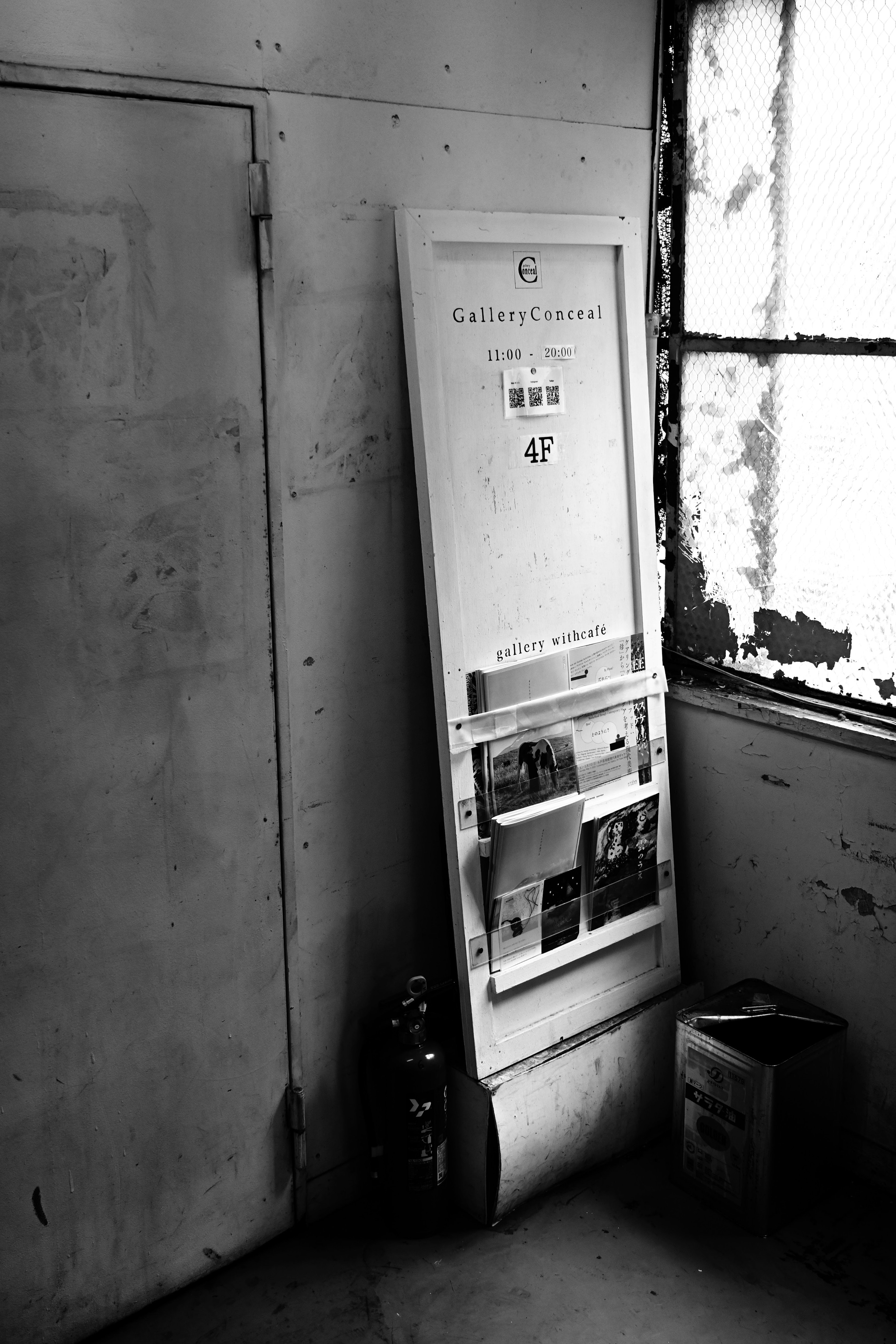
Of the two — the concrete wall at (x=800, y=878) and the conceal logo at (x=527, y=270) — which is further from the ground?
the conceal logo at (x=527, y=270)

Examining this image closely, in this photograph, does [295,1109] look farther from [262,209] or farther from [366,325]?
[262,209]

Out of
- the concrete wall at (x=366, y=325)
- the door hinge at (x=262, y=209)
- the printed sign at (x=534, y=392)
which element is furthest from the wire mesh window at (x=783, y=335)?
the door hinge at (x=262, y=209)

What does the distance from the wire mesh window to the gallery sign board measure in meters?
0.21

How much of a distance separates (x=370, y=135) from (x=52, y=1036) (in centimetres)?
180

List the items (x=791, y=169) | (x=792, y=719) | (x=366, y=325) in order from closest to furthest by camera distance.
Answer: (x=366, y=325) → (x=791, y=169) → (x=792, y=719)

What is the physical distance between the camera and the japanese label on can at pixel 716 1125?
2.52 meters

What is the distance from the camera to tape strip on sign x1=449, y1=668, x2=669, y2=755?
245cm

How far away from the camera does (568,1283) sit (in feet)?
7.81

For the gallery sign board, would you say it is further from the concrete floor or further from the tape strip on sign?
the concrete floor

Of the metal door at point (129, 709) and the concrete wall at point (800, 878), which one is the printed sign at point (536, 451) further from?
the concrete wall at point (800, 878)

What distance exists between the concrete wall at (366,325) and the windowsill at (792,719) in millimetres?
723

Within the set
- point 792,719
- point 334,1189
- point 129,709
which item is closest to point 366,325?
point 129,709

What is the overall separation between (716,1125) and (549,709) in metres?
0.99

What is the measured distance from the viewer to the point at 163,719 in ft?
7.11
